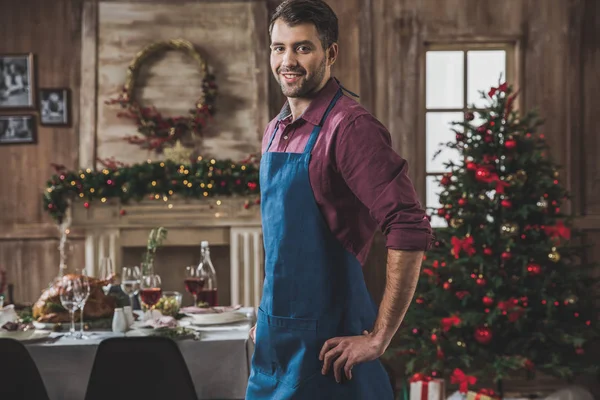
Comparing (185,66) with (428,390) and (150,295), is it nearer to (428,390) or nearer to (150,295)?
(150,295)

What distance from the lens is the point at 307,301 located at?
144 centimetres

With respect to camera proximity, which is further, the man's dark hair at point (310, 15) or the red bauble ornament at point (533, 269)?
the red bauble ornament at point (533, 269)

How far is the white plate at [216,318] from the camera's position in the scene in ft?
9.75

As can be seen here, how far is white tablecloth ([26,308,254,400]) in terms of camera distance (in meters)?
2.60

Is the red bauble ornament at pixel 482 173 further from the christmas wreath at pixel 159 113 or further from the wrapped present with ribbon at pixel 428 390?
the christmas wreath at pixel 159 113

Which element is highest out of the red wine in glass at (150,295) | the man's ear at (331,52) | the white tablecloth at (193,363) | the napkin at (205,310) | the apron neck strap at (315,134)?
the man's ear at (331,52)

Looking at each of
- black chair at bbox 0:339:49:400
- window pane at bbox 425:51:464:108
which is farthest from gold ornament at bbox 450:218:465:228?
black chair at bbox 0:339:49:400

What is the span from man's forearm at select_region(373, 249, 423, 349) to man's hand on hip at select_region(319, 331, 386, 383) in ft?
0.10

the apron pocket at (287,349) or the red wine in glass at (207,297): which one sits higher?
the apron pocket at (287,349)

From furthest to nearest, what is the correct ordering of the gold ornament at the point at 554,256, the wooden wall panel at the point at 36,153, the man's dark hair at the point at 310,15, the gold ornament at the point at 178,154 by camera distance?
the wooden wall panel at the point at 36,153 < the gold ornament at the point at 178,154 < the gold ornament at the point at 554,256 < the man's dark hair at the point at 310,15

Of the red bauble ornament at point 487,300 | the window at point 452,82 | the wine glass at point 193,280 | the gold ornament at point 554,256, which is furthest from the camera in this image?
the window at point 452,82

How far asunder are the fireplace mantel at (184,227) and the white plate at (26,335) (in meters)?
2.48

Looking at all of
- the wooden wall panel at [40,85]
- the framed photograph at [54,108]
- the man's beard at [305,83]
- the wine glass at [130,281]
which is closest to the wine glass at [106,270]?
the wine glass at [130,281]

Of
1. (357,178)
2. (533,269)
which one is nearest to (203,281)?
(533,269)
